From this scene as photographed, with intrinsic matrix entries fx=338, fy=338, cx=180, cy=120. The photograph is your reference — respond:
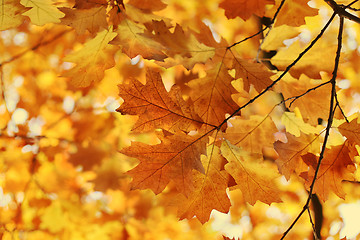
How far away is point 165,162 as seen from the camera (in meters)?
0.87

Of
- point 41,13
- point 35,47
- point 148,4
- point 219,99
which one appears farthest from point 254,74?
point 35,47

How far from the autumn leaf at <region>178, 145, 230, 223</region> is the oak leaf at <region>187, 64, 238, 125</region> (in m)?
0.11

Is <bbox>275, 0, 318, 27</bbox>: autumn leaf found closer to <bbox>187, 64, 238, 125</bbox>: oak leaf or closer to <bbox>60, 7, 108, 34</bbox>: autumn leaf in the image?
<bbox>187, 64, 238, 125</bbox>: oak leaf

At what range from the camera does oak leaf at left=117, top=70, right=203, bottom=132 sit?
0.91 m

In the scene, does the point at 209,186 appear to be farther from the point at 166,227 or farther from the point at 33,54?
the point at 33,54

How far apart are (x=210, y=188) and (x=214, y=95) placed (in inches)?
11.0

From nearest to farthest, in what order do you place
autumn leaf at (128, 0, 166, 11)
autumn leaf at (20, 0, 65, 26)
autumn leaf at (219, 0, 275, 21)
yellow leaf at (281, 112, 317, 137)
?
1. autumn leaf at (219, 0, 275, 21)
2. autumn leaf at (20, 0, 65, 26)
3. autumn leaf at (128, 0, 166, 11)
4. yellow leaf at (281, 112, 317, 137)

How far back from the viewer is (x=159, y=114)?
3.01ft

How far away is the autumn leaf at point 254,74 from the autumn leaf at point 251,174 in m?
0.19

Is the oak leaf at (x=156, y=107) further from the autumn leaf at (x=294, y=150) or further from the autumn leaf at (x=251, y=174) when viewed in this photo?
the autumn leaf at (x=294, y=150)

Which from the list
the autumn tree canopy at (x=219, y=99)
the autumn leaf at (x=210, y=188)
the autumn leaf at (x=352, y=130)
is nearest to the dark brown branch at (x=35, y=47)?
the autumn tree canopy at (x=219, y=99)

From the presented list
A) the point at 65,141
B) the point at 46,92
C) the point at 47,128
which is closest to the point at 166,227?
the point at 65,141

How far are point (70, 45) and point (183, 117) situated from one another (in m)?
2.68

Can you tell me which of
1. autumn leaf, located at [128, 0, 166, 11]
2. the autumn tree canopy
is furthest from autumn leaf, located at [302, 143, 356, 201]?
autumn leaf, located at [128, 0, 166, 11]
